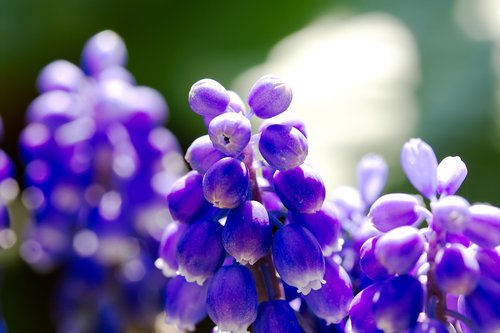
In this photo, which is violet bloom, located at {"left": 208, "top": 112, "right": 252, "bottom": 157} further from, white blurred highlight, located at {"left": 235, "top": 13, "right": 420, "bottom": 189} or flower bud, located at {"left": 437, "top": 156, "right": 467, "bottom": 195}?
white blurred highlight, located at {"left": 235, "top": 13, "right": 420, "bottom": 189}

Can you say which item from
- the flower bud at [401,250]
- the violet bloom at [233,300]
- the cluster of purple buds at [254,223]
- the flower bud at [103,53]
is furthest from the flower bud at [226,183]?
the flower bud at [103,53]

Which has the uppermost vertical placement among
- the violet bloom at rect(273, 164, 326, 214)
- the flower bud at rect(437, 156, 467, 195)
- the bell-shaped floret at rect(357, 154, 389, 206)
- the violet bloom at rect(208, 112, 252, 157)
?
the violet bloom at rect(208, 112, 252, 157)

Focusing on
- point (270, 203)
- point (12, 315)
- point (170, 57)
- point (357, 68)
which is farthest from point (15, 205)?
point (270, 203)

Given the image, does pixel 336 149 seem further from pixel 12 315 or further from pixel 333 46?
pixel 12 315

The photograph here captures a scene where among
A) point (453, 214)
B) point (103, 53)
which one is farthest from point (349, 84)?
point (453, 214)

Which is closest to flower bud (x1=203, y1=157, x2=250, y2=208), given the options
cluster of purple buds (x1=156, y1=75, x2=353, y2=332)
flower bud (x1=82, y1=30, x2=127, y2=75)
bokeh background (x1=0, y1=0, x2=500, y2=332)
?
cluster of purple buds (x1=156, y1=75, x2=353, y2=332)

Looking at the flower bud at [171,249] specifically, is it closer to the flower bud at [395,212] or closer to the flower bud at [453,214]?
the flower bud at [395,212]

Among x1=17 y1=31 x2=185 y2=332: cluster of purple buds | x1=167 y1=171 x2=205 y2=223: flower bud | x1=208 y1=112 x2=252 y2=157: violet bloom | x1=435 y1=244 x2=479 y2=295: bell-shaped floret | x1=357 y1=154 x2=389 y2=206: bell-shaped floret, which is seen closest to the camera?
x1=435 y1=244 x2=479 y2=295: bell-shaped floret

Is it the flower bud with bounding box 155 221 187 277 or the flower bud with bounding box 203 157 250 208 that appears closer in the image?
the flower bud with bounding box 203 157 250 208
